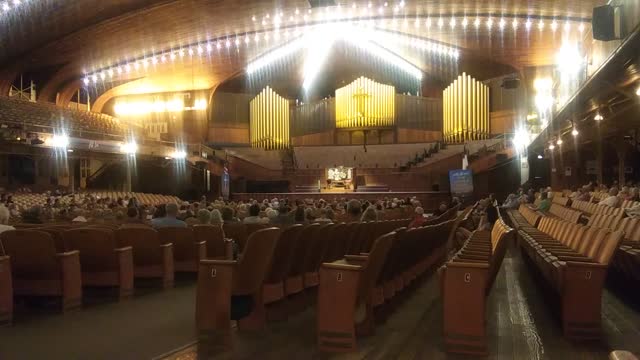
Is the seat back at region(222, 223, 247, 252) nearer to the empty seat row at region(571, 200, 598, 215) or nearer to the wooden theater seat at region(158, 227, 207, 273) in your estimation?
the wooden theater seat at region(158, 227, 207, 273)

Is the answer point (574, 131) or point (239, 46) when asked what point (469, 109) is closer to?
point (574, 131)

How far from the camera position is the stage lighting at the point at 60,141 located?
1734 centimetres

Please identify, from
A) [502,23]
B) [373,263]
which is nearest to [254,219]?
[373,263]

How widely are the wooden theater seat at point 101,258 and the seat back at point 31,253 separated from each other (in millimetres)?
398

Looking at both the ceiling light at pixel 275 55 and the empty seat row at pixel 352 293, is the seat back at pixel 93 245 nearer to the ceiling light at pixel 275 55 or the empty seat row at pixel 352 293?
the empty seat row at pixel 352 293

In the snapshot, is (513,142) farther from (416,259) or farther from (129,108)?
(129,108)

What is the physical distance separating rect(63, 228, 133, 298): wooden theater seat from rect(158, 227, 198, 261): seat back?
647 millimetres

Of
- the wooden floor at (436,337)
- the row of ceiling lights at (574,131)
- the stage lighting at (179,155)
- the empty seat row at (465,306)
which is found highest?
the stage lighting at (179,155)

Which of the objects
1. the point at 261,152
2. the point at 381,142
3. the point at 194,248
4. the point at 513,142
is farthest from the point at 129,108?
the point at 194,248

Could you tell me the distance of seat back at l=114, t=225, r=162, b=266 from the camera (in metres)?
4.98

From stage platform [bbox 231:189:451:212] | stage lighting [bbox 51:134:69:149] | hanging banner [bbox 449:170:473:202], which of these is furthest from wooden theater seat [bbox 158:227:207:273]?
stage lighting [bbox 51:134:69:149]

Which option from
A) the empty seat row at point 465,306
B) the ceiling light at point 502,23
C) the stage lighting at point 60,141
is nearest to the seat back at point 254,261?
the empty seat row at point 465,306

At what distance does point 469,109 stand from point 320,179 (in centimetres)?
668

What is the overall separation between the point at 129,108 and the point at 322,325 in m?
24.5
